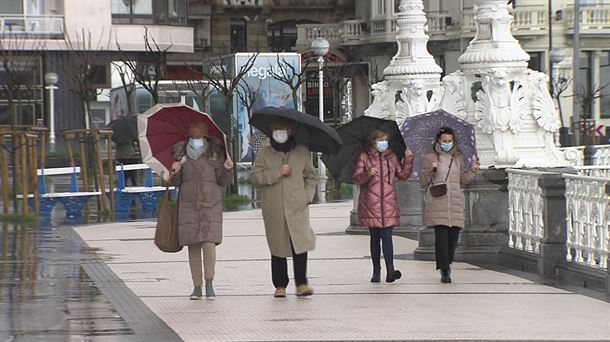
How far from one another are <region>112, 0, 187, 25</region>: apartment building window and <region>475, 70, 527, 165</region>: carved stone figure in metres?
41.4

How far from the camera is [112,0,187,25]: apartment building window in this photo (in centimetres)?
5869

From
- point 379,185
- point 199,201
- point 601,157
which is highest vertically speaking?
point 601,157

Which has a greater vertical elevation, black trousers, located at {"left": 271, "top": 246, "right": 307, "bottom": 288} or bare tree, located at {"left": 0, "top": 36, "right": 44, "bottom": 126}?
bare tree, located at {"left": 0, "top": 36, "right": 44, "bottom": 126}

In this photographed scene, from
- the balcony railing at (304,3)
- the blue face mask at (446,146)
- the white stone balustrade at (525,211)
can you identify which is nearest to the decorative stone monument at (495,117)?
the white stone balustrade at (525,211)

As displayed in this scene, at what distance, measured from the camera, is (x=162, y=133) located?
14.7 meters

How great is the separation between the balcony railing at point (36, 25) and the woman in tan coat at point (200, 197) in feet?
145

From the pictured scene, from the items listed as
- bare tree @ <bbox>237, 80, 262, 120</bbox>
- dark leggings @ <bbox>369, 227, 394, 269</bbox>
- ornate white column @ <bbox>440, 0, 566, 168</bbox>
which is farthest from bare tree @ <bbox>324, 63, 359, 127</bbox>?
dark leggings @ <bbox>369, 227, 394, 269</bbox>

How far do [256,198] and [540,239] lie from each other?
55.0ft

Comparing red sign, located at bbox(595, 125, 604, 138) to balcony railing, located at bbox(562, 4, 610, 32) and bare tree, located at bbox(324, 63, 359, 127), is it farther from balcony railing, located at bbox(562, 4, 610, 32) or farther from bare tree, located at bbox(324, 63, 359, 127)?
bare tree, located at bbox(324, 63, 359, 127)

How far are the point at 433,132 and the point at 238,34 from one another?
57637 mm

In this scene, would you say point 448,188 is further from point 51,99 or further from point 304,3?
point 304,3

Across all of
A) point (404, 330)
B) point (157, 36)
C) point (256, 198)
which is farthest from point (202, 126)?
point (157, 36)

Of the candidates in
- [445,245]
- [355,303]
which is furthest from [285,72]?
[355,303]

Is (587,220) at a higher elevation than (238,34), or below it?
below
